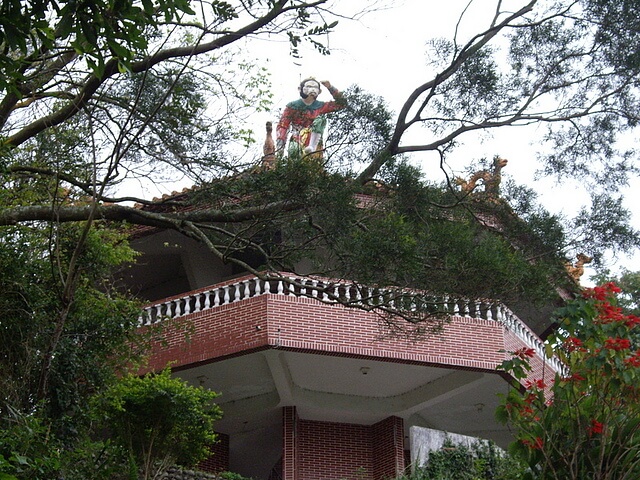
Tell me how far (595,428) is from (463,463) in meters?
5.74

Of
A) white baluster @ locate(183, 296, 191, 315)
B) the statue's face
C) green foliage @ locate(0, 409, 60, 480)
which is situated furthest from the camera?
the statue's face

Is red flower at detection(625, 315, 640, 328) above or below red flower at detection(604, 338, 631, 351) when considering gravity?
above

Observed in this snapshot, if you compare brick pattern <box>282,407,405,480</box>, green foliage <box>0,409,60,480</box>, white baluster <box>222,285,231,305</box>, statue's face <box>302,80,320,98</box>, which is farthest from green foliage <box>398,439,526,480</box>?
statue's face <box>302,80,320,98</box>

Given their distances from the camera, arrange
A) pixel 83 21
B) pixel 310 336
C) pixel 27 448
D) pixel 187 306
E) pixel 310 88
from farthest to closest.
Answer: pixel 310 88 → pixel 187 306 → pixel 310 336 → pixel 27 448 → pixel 83 21

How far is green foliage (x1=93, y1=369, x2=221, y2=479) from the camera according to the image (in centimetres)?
1208

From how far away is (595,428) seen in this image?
793cm

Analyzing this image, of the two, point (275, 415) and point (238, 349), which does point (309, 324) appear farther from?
point (275, 415)

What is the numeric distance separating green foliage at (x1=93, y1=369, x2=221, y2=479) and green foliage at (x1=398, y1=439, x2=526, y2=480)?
260 centimetres

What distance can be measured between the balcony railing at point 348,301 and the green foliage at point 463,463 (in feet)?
4.69

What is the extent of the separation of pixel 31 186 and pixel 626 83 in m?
6.42

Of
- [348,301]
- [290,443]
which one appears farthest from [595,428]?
[290,443]

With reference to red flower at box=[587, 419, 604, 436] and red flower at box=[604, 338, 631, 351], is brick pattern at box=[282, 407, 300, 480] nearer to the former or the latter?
red flower at box=[587, 419, 604, 436]

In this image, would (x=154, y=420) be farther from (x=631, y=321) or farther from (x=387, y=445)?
(x=631, y=321)

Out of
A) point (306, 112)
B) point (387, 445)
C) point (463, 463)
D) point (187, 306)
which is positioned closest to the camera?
point (463, 463)
